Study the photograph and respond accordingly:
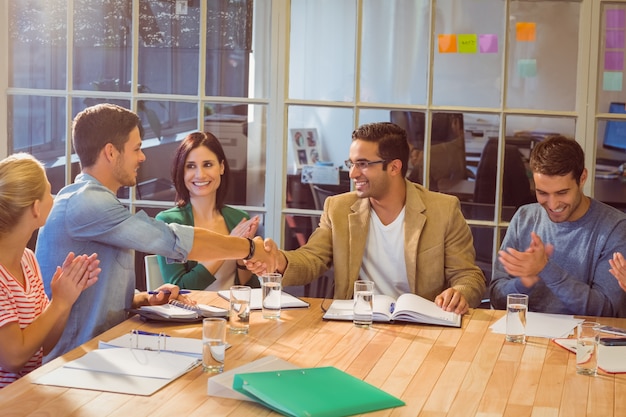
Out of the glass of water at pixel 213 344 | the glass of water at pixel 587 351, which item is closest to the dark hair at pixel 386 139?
the glass of water at pixel 587 351

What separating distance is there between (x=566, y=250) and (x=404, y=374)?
126 cm

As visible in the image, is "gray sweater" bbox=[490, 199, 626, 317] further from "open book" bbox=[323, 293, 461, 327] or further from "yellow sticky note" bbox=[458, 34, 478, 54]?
"yellow sticky note" bbox=[458, 34, 478, 54]

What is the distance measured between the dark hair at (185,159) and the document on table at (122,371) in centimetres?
154

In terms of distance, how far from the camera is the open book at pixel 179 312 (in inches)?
117

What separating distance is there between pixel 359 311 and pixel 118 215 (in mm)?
824

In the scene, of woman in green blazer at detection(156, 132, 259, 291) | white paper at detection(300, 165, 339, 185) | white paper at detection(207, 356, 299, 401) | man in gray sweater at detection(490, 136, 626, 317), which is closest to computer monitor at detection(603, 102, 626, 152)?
man in gray sweater at detection(490, 136, 626, 317)

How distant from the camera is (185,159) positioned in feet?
13.2

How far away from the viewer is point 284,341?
281 centimetres

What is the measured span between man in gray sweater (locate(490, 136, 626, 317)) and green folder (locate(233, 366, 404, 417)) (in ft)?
3.85

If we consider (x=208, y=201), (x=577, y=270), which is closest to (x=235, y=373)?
(x=577, y=270)

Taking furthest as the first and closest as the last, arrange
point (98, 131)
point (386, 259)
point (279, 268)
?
point (386, 259) < point (279, 268) < point (98, 131)

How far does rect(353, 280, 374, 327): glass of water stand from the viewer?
300 cm

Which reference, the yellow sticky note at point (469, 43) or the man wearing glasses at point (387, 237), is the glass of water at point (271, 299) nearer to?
the man wearing glasses at point (387, 237)

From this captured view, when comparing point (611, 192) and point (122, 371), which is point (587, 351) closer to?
point (122, 371)
